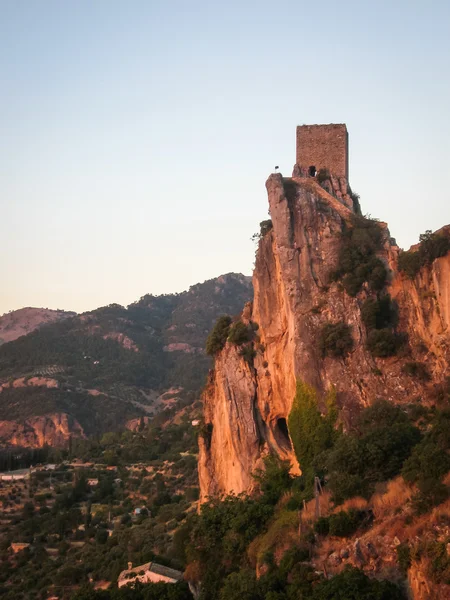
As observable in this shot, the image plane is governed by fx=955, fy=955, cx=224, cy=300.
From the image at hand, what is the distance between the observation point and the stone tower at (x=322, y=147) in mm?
38000

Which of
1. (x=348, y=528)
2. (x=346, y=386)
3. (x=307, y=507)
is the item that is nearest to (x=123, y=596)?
(x=307, y=507)

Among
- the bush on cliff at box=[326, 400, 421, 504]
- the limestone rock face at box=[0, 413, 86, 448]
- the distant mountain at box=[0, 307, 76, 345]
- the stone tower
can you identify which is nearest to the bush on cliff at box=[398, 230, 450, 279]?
the bush on cliff at box=[326, 400, 421, 504]

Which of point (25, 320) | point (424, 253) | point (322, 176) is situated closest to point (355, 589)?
point (424, 253)

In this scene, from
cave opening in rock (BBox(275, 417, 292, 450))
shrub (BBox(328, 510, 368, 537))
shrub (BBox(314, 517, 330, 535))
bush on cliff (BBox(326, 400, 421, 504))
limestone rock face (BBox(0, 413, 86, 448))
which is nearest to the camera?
shrub (BBox(328, 510, 368, 537))

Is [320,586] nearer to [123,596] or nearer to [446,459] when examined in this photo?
[446,459]

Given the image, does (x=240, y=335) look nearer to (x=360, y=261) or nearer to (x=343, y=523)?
(x=360, y=261)

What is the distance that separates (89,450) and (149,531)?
28758 mm

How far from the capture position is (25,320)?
533 feet

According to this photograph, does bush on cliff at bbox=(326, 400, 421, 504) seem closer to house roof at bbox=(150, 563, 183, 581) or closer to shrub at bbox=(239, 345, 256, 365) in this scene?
house roof at bbox=(150, 563, 183, 581)

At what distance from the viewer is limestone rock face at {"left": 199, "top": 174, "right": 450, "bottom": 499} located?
101 feet

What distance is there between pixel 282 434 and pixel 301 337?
14.7 feet

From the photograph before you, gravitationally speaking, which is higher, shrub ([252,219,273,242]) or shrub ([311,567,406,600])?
shrub ([252,219,273,242])

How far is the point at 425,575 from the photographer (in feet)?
64.8

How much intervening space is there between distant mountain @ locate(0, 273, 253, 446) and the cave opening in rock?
52.4m
